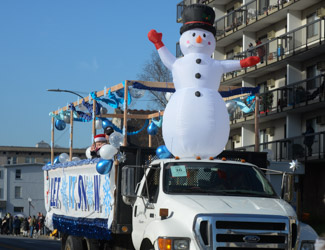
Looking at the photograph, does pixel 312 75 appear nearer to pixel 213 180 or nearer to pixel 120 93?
pixel 120 93

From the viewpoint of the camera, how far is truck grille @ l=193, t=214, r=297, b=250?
34.0 ft

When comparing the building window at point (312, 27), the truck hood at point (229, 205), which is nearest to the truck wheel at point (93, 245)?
the truck hood at point (229, 205)

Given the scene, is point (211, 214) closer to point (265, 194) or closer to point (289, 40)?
point (265, 194)

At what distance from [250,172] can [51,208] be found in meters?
7.57

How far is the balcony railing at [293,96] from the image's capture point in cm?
3575

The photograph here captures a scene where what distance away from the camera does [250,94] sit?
Answer: 18.8 meters

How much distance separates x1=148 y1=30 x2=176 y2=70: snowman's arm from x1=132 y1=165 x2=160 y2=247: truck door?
12.1 ft

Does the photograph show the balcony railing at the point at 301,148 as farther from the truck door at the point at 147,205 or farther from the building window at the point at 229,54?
the truck door at the point at 147,205

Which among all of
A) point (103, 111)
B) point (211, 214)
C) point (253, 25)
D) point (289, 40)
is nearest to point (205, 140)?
point (211, 214)

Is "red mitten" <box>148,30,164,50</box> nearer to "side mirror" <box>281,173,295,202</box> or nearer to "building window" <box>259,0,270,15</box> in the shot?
"side mirror" <box>281,173,295,202</box>

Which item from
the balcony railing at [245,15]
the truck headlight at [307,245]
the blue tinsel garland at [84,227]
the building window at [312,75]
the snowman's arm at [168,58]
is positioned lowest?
the blue tinsel garland at [84,227]

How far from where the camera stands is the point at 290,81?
39125 mm

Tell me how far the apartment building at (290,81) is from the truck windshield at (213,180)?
2316cm

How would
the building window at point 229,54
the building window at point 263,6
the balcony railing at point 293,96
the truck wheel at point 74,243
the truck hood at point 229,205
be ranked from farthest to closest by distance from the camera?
the building window at point 229,54 → the building window at point 263,6 → the balcony railing at point 293,96 → the truck wheel at point 74,243 → the truck hood at point 229,205
